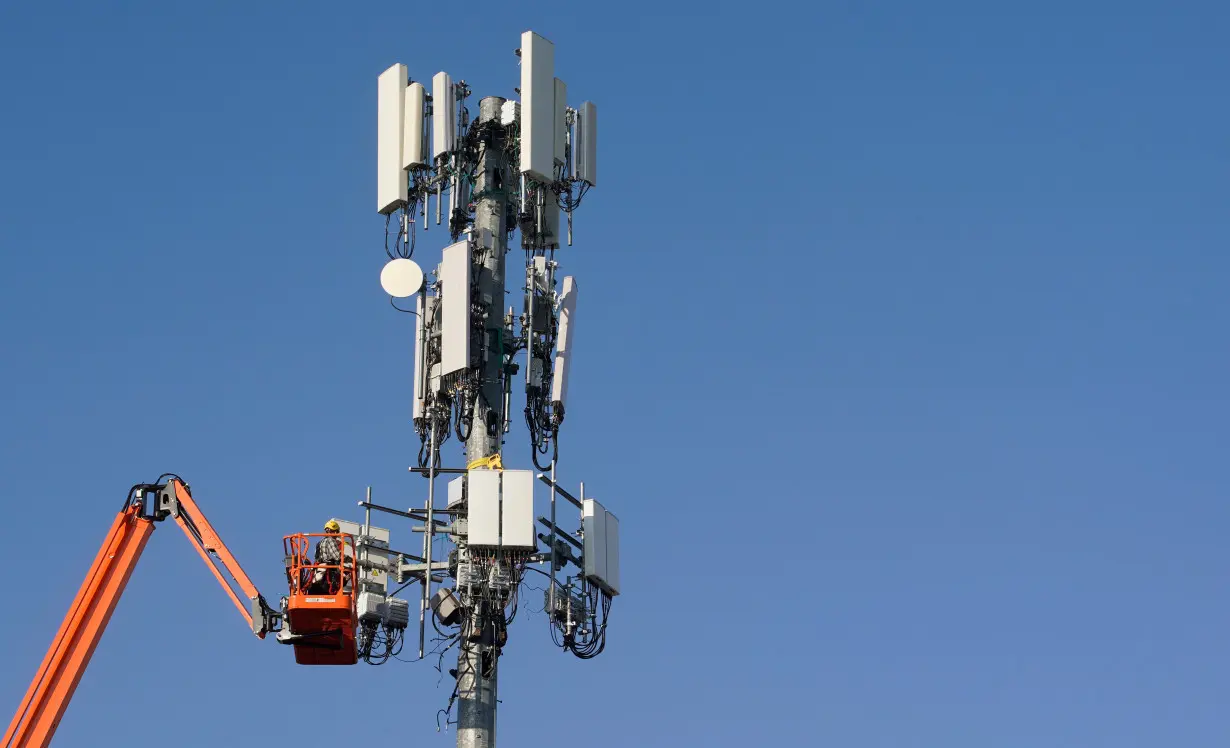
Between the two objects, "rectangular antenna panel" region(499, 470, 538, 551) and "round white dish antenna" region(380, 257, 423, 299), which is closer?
"rectangular antenna panel" region(499, 470, 538, 551)

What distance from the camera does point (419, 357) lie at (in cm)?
7531

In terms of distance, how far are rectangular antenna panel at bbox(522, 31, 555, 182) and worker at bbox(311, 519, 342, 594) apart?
13737mm

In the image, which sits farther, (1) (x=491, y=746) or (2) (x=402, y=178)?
(2) (x=402, y=178)

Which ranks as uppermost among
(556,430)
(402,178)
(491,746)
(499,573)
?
(402,178)

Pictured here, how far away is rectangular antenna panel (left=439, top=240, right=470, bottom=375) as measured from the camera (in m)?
72.7

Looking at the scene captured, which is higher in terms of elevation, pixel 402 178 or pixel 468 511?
pixel 402 178

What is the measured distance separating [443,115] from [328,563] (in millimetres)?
15795

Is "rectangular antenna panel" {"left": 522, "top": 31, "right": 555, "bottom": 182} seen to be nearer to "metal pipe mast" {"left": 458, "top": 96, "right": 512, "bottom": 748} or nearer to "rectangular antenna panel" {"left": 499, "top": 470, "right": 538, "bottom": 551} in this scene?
"metal pipe mast" {"left": 458, "top": 96, "right": 512, "bottom": 748}

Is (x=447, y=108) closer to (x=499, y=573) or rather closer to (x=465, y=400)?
(x=465, y=400)

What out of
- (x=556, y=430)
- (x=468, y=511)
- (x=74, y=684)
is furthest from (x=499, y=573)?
(x=74, y=684)

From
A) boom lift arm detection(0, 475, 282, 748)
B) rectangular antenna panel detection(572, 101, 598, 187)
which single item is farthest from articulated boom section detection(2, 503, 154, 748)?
rectangular antenna panel detection(572, 101, 598, 187)

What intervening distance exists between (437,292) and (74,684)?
16683mm

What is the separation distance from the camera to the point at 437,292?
75.3 meters

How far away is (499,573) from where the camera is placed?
70688 mm
